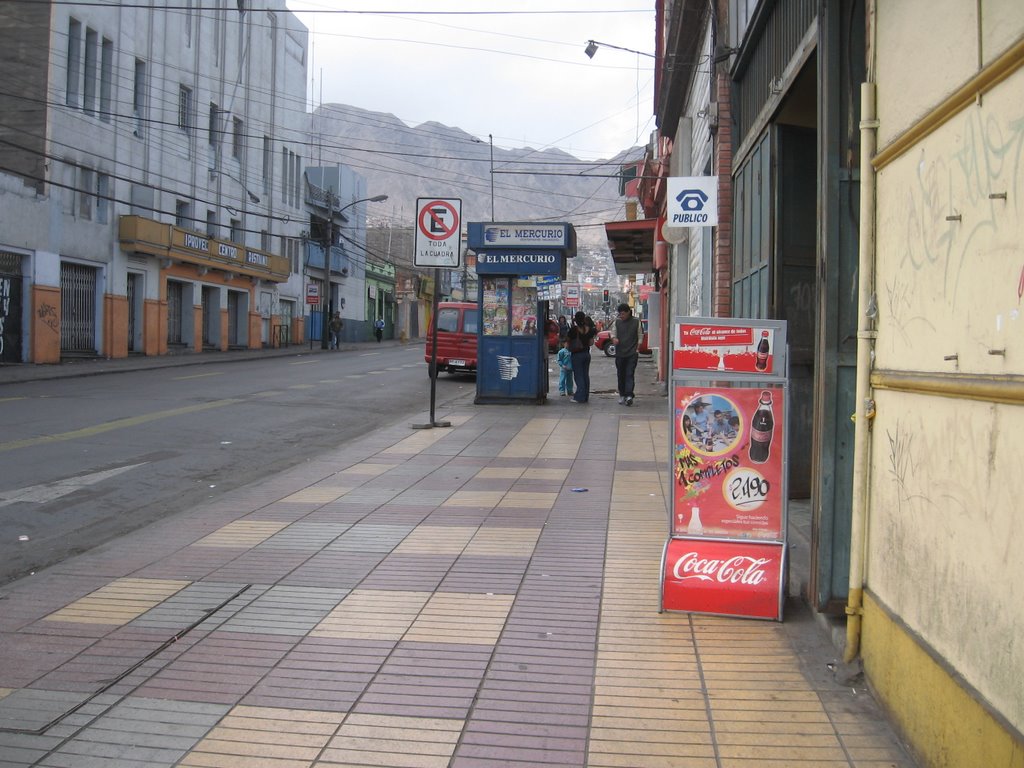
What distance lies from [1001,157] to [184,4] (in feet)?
124

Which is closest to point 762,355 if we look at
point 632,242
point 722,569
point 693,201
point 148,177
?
point 722,569

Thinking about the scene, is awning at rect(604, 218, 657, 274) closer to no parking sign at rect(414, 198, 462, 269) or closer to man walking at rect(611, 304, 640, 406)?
man walking at rect(611, 304, 640, 406)

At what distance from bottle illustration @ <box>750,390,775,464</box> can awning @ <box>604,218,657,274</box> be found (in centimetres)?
1721

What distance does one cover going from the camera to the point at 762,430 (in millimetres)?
5098

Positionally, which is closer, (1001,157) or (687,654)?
(1001,157)

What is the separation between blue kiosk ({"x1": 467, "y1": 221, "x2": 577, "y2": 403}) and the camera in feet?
53.5

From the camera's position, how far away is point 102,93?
3012cm

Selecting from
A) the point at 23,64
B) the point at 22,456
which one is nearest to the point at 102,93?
the point at 23,64

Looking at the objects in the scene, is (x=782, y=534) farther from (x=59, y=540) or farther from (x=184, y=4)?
(x=184, y=4)

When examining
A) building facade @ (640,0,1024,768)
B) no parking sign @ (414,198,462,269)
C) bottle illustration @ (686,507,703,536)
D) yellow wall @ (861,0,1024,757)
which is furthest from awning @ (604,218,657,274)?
yellow wall @ (861,0,1024,757)

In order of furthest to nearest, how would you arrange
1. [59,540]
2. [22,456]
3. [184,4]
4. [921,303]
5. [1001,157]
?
[184,4]
[22,456]
[59,540]
[921,303]
[1001,157]

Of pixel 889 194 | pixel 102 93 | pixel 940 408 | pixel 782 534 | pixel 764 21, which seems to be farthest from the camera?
pixel 102 93

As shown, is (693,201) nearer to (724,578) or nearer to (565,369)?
(724,578)

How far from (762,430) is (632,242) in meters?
21.7
